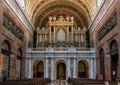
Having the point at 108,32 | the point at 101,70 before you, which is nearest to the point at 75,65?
the point at 101,70

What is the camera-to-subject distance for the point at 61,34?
36969 millimetres

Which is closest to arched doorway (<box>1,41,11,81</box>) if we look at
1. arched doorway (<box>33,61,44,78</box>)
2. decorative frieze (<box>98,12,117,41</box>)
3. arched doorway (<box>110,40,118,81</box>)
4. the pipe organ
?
arched doorway (<box>110,40,118,81</box>)

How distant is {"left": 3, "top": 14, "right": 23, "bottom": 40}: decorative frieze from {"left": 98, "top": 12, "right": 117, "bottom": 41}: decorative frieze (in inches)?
394

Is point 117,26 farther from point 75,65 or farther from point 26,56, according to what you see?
point 26,56

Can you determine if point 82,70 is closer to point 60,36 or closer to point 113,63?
point 60,36

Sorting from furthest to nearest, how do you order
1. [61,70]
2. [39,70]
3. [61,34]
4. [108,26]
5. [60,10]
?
1. [60,10]
2. [61,70]
3. [61,34]
4. [39,70]
5. [108,26]

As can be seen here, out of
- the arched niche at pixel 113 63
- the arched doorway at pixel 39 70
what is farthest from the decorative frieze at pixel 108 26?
the arched doorway at pixel 39 70

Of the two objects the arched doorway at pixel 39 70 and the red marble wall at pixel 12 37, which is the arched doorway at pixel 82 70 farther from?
the red marble wall at pixel 12 37

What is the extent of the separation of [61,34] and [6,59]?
15.5m

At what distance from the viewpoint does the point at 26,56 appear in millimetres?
32406

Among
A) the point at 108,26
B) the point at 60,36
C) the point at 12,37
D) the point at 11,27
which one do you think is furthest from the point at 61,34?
the point at 108,26

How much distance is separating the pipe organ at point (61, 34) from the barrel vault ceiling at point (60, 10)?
2321 mm

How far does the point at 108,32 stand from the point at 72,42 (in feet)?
42.3

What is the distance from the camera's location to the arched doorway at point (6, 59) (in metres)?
21.8
